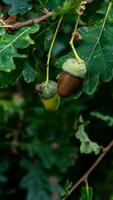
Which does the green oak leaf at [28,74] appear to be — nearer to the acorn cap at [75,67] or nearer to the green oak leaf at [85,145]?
the acorn cap at [75,67]

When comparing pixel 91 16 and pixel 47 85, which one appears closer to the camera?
pixel 47 85

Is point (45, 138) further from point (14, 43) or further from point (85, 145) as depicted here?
point (14, 43)

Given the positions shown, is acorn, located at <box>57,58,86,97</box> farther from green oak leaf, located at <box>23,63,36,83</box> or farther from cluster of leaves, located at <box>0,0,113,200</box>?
cluster of leaves, located at <box>0,0,113,200</box>

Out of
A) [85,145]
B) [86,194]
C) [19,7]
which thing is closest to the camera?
[19,7]

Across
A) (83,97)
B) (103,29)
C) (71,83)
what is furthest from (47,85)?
(83,97)

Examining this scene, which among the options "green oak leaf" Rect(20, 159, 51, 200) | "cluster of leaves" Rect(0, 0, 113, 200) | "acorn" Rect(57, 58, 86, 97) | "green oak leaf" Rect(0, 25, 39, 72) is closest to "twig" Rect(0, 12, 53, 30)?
"green oak leaf" Rect(0, 25, 39, 72)

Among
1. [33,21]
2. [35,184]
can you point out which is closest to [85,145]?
[35,184]

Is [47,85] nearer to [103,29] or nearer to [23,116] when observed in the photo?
[103,29]
